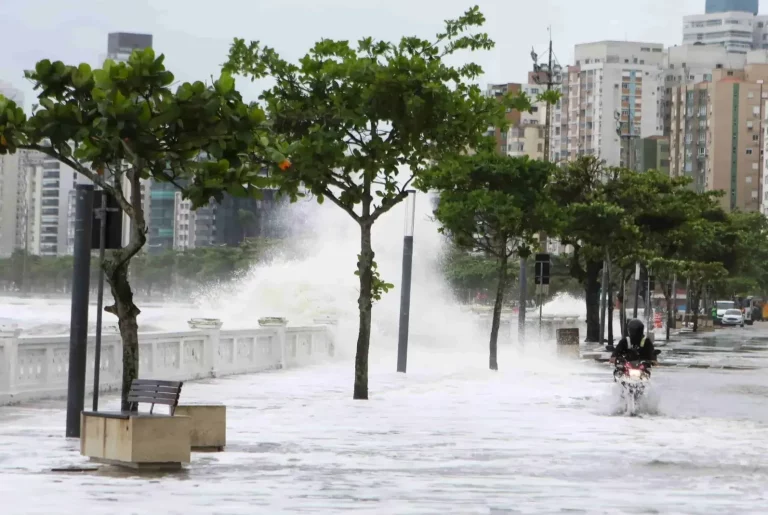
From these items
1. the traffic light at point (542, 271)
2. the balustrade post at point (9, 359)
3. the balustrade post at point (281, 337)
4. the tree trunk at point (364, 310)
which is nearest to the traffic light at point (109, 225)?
the balustrade post at point (9, 359)

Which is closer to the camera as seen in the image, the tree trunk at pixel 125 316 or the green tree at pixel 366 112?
the tree trunk at pixel 125 316

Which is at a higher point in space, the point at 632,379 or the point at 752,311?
the point at 752,311

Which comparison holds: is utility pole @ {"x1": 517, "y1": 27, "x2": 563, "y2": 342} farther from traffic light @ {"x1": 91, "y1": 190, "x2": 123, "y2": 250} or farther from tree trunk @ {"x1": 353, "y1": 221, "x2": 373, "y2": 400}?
traffic light @ {"x1": 91, "y1": 190, "x2": 123, "y2": 250}

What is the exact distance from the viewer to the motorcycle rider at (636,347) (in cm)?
2297

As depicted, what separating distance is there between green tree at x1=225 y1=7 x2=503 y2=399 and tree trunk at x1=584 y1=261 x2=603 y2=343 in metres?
32.2

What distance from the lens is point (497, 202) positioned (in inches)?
1426

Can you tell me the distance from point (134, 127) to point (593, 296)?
44755mm

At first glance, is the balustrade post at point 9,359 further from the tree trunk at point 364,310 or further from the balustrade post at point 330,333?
the balustrade post at point 330,333

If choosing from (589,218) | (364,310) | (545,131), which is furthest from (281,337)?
(545,131)

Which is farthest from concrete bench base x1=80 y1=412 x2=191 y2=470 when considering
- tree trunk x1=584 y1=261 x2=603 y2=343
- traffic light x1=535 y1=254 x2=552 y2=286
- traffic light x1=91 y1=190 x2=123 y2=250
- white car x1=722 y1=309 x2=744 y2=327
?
white car x1=722 y1=309 x2=744 y2=327

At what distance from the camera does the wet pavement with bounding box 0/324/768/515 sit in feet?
38.6

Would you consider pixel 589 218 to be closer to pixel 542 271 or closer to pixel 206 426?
pixel 542 271

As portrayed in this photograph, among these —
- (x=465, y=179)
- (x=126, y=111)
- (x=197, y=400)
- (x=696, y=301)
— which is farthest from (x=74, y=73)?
(x=696, y=301)

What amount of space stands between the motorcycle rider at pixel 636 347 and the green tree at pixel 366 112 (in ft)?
13.8
